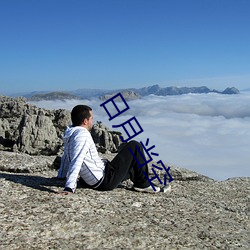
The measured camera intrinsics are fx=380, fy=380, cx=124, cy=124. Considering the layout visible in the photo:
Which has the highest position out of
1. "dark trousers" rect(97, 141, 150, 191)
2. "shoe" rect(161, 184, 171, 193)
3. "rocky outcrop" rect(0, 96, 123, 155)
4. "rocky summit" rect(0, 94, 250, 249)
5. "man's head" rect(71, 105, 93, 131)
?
"man's head" rect(71, 105, 93, 131)

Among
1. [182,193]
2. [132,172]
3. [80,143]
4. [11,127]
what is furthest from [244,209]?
[11,127]

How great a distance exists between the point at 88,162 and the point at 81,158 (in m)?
0.50

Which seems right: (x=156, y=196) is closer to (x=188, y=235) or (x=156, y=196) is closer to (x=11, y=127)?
(x=188, y=235)

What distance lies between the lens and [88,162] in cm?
1076

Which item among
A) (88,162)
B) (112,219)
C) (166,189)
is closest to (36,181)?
(88,162)

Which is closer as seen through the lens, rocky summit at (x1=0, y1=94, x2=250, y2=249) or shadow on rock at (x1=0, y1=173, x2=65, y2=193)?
rocky summit at (x1=0, y1=94, x2=250, y2=249)

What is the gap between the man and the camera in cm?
1036

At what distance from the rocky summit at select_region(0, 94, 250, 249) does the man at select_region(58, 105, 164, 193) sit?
410 millimetres

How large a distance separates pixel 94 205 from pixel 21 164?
254 inches

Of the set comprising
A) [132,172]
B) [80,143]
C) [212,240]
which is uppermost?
[80,143]

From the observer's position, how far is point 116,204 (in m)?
10.5

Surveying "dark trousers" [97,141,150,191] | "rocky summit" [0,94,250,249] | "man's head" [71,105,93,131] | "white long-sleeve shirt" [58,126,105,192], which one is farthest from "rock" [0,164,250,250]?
"man's head" [71,105,93,131]

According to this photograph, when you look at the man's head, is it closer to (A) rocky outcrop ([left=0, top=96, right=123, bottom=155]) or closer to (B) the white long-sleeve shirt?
(B) the white long-sleeve shirt

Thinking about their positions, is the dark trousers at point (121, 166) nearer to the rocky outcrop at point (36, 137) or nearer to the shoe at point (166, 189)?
the shoe at point (166, 189)
